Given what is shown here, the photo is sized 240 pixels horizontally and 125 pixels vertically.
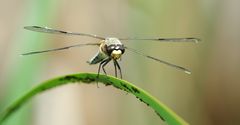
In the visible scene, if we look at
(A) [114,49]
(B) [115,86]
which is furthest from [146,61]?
(B) [115,86]

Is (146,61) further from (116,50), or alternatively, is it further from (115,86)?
(115,86)

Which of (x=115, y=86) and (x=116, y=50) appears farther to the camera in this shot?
(x=116, y=50)

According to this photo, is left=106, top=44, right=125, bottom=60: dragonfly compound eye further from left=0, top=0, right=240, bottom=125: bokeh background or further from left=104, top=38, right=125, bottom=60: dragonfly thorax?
left=0, top=0, right=240, bottom=125: bokeh background

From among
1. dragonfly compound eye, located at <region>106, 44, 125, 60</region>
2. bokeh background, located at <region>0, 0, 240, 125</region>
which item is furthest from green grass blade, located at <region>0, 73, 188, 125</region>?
bokeh background, located at <region>0, 0, 240, 125</region>

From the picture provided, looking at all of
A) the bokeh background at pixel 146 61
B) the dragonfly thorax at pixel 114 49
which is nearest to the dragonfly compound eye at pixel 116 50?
the dragonfly thorax at pixel 114 49

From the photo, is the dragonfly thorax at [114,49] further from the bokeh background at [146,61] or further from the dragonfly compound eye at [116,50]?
the bokeh background at [146,61]

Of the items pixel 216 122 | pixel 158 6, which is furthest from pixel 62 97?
pixel 216 122
